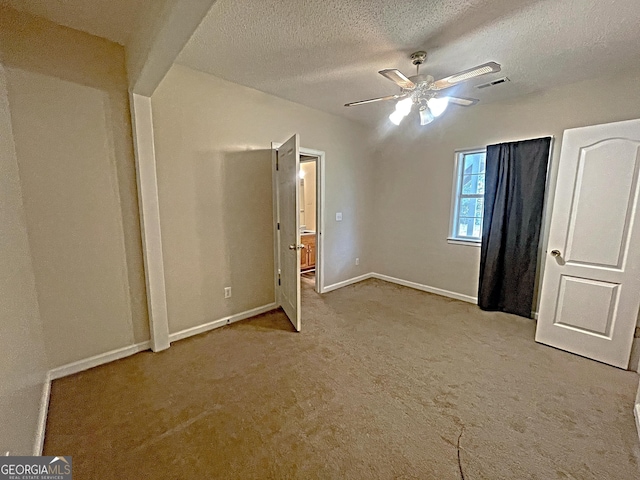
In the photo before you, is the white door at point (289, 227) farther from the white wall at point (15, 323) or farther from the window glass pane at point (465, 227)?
the window glass pane at point (465, 227)

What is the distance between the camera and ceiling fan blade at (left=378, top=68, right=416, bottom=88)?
1844mm

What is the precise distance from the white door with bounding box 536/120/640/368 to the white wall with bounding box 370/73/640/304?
615 millimetres

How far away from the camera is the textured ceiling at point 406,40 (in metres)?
1.69

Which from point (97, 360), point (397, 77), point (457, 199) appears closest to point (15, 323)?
point (97, 360)

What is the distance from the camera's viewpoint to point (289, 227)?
2.91 metres

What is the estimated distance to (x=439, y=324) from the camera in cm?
306

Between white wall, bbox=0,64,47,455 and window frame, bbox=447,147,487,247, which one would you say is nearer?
white wall, bbox=0,64,47,455

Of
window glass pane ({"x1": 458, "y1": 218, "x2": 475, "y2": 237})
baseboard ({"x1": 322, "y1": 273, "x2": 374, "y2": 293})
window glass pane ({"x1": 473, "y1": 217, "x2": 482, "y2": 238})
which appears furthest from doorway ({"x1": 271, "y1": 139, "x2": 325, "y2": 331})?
window glass pane ({"x1": 473, "y1": 217, "x2": 482, "y2": 238})

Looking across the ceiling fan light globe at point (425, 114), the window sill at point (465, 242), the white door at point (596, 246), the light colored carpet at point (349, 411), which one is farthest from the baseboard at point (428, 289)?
the ceiling fan light globe at point (425, 114)

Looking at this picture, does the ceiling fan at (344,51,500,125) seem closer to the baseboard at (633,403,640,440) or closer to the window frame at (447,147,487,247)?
the window frame at (447,147,487,247)

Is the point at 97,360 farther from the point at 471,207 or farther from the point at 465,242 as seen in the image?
the point at 471,207

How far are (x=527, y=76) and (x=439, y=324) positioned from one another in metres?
2.66

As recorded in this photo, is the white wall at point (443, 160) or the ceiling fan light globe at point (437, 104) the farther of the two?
the white wall at point (443, 160)

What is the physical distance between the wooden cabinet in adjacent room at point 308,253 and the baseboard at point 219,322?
191cm
